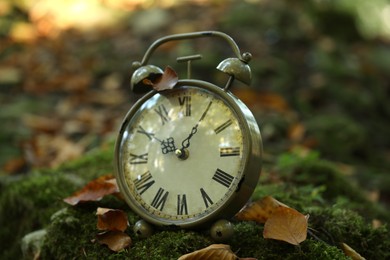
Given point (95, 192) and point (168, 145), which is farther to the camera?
point (95, 192)

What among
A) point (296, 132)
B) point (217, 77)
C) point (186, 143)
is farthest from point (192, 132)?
point (217, 77)

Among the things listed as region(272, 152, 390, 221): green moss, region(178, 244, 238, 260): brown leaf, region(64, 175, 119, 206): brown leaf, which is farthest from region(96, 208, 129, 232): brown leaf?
region(272, 152, 390, 221): green moss

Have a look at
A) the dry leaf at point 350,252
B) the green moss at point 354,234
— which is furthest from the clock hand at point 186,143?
the dry leaf at point 350,252

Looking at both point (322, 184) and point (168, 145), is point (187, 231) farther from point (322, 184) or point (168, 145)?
point (322, 184)

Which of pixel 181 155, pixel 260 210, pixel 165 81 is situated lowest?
pixel 260 210

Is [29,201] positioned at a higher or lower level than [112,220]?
lower

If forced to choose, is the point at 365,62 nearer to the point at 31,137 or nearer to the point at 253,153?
the point at 31,137

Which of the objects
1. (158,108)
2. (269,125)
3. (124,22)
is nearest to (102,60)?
(124,22)

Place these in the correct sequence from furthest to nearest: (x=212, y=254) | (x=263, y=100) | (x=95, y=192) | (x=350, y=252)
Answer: (x=263, y=100) → (x=95, y=192) → (x=350, y=252) → (x=212, y=254)

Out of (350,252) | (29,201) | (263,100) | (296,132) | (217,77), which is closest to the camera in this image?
(350,252)
